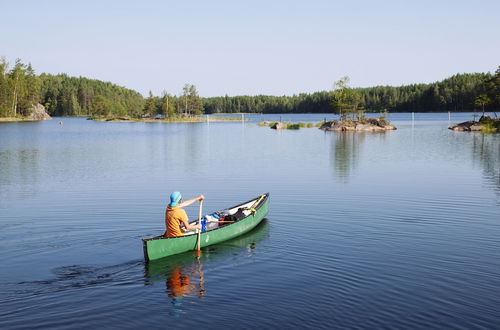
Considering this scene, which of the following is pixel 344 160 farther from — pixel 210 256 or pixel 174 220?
pixel 174 220

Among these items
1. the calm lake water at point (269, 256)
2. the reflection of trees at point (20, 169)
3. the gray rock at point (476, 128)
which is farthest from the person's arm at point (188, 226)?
the gray rock at point (476, 128)

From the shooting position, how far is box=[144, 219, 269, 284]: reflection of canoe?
14969 mm

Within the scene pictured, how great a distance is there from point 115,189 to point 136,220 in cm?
863

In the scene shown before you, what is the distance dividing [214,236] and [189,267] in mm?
2446

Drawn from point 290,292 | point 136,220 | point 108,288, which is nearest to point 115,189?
point 136,220

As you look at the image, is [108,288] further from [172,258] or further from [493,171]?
[493,171]

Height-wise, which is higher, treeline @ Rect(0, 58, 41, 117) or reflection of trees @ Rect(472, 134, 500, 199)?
treeline @ Rect(0, 58, 41, 117)

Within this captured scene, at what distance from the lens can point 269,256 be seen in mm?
16609

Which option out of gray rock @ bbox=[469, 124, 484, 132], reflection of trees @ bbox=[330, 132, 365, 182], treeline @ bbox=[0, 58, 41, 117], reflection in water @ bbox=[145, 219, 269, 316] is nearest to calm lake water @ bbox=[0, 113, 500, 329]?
reflection in water @ bbox=[145, 219, 269, 316]

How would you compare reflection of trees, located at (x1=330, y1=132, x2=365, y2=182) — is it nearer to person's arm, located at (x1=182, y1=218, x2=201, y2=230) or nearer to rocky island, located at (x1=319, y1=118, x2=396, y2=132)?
person's arm, located at (x1=182, y1=218, x2=201, y2=230)

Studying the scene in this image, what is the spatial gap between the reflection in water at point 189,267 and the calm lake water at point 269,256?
7cm

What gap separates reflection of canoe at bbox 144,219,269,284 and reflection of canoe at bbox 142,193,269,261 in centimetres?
18

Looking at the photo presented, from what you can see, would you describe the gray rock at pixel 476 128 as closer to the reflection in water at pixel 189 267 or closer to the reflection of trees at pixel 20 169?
the reflection of trees at pixel 20 169

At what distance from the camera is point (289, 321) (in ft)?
36.6
